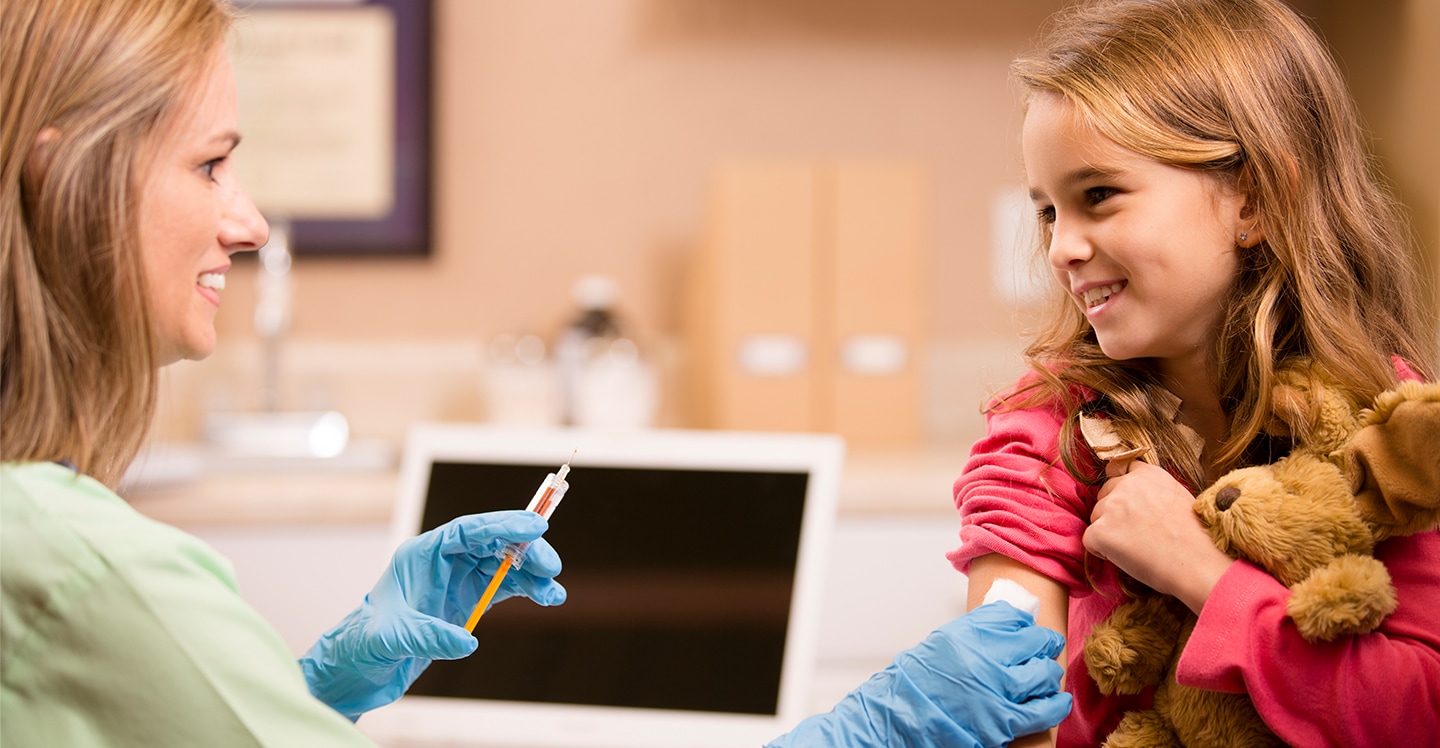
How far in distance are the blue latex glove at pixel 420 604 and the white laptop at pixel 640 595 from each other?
0.93 ft

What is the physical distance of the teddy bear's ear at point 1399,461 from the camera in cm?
70

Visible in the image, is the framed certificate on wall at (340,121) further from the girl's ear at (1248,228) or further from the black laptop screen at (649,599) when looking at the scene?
the girl's ear at (1248,228)

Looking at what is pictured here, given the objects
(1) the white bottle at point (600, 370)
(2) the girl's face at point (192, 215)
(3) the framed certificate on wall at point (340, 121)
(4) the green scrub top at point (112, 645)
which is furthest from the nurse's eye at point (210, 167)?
(3) the framed certificate on wall at point (340, 121)

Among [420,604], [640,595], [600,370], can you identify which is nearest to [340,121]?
[600,370]

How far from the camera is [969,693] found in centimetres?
82

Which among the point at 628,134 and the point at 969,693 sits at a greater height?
the point at 628,134

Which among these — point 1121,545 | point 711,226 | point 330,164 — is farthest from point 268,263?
point 1121,545

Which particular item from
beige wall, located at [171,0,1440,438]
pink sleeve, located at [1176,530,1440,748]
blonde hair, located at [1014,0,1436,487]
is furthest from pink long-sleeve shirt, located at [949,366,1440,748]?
beige wall, located at [171,0,1440,438]

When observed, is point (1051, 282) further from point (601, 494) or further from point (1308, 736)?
point (601, 494)

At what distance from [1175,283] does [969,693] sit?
0.34 metres

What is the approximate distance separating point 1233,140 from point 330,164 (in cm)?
180

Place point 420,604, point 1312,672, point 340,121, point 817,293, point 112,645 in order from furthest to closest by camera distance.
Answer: point 340,121 → point 817,293 → point 420,604 → point 1312,672 → point 112,645

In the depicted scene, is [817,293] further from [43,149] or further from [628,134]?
[43,149]

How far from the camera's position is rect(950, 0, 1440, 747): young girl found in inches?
33.1
